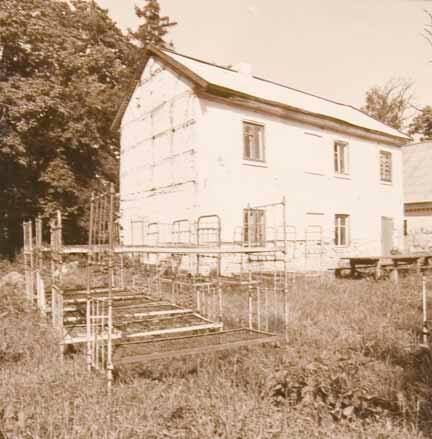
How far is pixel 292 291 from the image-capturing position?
457 inches

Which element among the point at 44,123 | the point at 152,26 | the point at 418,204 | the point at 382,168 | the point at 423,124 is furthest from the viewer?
the point at 423,124

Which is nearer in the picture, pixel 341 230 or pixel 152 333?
pixel 152 333

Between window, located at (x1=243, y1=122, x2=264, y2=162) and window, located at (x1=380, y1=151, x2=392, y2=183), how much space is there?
8.92m

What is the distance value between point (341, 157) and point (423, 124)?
90.7 feet

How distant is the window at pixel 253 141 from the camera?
674 inches

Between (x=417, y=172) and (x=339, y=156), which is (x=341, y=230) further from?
(x=417, y=172)

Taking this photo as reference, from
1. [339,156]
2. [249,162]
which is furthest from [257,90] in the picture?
[339,156]

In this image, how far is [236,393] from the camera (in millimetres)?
4535

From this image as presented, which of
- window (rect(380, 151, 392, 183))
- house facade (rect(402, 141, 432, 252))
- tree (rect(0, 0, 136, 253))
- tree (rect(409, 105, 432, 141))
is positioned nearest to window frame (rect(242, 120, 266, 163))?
tree (rect(0, 0, 136, 253))

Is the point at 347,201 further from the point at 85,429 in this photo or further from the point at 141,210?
the point at 85,429

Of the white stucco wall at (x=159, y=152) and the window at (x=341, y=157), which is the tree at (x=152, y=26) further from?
the window at (x=341, y=157)

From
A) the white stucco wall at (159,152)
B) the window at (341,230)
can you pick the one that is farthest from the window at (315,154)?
the white stucco wall at (159,152)

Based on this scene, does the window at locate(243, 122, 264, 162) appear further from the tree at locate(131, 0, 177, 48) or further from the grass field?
the tree at locate(131, 0, 177, 48)

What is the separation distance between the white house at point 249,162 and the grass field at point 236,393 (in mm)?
7619
